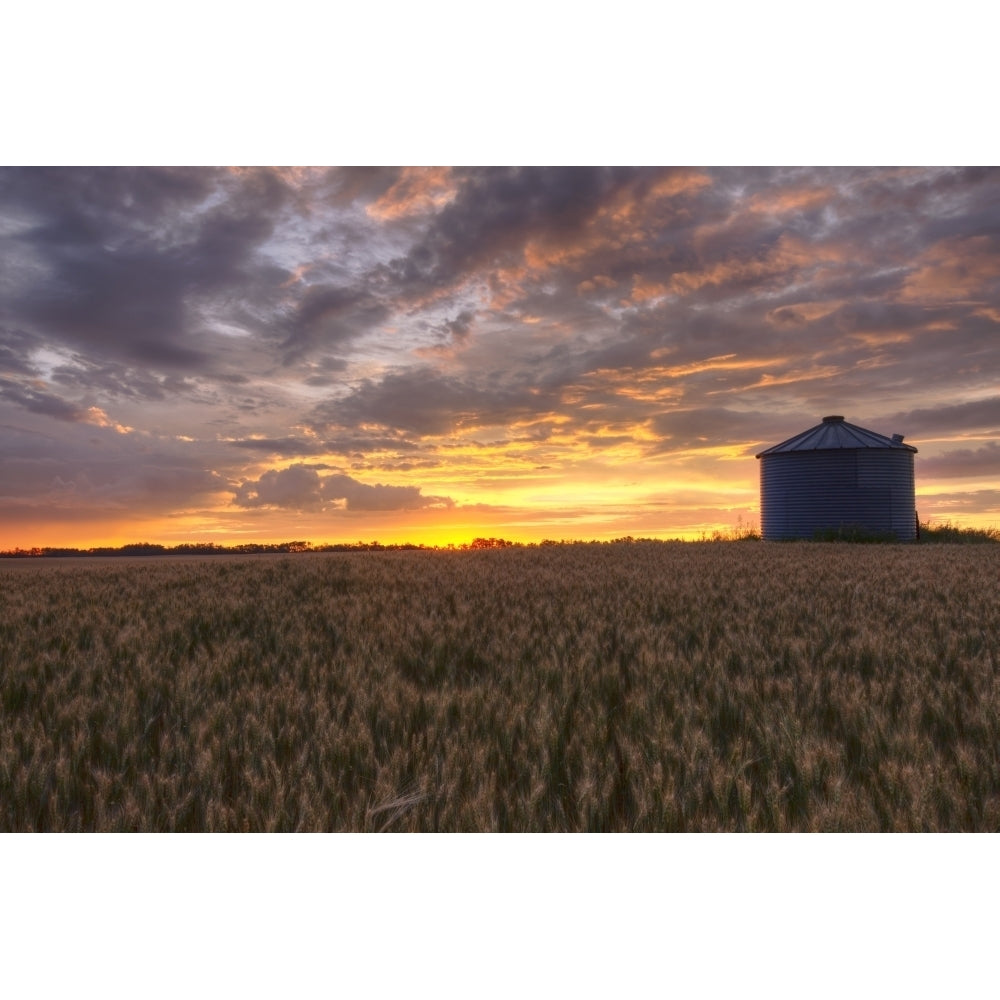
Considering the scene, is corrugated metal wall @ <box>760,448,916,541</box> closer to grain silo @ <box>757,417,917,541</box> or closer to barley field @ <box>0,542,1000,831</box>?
grain silo @ <box>757,417,917,541</box>

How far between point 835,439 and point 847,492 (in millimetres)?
2123

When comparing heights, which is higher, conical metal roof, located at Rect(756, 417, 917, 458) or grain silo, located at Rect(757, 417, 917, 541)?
conical metal roof, located at Rect(756, 417, 917, 458)

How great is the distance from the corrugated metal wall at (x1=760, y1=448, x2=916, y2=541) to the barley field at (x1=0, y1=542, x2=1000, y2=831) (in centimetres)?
1891

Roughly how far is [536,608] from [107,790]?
15.4 feet

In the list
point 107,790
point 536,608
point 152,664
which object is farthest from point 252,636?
point 107,790

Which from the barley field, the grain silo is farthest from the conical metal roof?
the barley field

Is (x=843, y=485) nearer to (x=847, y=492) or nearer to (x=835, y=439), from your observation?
(x=847, y=492)

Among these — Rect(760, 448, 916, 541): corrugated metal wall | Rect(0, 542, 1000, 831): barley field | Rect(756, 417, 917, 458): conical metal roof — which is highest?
Rect(756, 417, 917, 458): conical metal roof

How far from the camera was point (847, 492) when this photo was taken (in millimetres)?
25047

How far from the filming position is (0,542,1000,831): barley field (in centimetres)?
270

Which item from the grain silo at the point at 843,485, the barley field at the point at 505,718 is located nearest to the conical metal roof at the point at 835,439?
the grain silo at the point at 843,485

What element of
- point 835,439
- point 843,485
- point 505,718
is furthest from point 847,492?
point 505,718

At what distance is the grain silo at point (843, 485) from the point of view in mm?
24891

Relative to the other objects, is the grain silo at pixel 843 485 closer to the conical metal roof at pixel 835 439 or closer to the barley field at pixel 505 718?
the conical metal roof at pixel 835 439
